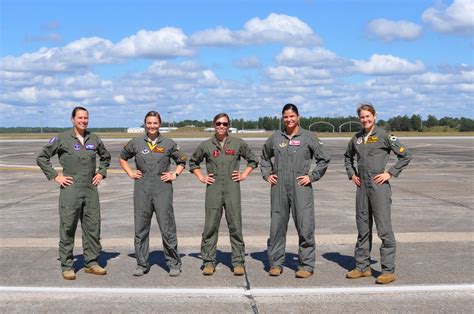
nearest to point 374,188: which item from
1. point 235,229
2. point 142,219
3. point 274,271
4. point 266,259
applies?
point 274,271

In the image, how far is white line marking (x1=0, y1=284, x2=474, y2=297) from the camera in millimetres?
5770

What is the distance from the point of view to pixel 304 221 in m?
6.47

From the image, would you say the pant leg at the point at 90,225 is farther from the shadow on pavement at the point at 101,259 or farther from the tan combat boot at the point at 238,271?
the tan combat boot at the point at 238,271

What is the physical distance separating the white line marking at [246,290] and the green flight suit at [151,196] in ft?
2.46

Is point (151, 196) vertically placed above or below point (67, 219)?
above

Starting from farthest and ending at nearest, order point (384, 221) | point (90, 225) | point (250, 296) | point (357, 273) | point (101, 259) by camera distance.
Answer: point (101, 259)
point (90, 225)
point (357, 273)
point (384, 221)
point (250, 296)

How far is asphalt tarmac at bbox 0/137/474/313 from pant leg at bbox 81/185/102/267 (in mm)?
257

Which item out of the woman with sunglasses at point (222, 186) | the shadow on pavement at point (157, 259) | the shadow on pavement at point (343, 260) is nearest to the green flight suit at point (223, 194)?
the woman with sunglasses at point (222, 186)

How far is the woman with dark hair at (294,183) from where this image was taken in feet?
21.2

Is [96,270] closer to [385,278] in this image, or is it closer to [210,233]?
[210,233]

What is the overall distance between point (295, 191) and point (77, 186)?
2.69 m

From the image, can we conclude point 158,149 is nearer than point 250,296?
No

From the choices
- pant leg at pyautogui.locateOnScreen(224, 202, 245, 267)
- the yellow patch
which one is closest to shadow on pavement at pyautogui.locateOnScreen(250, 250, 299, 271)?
pant leg at pyautogui.locateOnScreen(224, 202, 245, 267)

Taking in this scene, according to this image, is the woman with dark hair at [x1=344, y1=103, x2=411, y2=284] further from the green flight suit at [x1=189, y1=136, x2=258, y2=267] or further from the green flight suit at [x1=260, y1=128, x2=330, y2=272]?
the green flight suit at [x1=189, y1=136, x2=258, y2=267]
